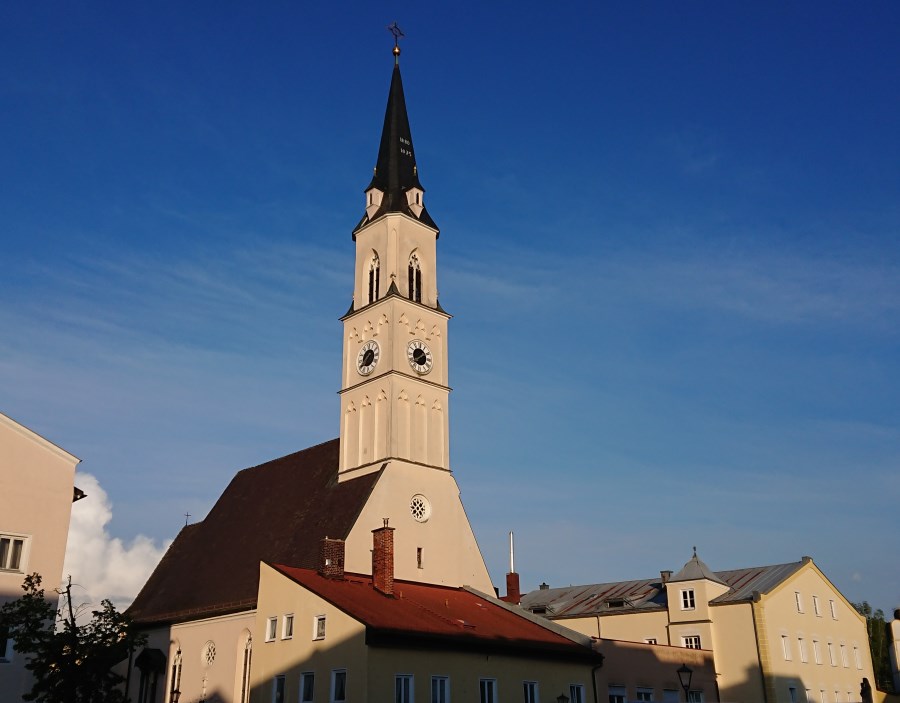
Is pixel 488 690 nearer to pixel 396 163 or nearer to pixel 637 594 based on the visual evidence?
pixel 637 594

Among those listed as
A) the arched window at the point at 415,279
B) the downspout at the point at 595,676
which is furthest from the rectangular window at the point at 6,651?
the arched window at the point at 415,279

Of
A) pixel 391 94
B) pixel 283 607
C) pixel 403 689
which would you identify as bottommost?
pixel 403 689

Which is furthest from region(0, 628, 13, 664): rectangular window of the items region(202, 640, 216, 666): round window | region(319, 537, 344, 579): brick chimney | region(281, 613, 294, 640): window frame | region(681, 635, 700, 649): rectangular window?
region(681, 635, 700, 649): rectangular window

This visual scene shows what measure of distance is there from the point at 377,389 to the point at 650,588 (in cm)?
2287

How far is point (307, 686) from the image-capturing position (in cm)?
3341

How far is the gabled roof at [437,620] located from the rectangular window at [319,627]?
0.79 m

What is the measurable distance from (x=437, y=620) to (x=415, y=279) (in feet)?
68.6

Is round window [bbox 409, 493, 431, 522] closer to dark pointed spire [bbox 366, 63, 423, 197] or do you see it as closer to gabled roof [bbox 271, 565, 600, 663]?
gabled roof [bbox 271, 565, 600, 663]

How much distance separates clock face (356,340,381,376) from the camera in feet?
158

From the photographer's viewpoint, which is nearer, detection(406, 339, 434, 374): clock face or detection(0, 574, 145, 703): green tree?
detection(0, 574, 145, 703): green tree

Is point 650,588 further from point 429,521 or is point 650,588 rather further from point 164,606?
point 164,606

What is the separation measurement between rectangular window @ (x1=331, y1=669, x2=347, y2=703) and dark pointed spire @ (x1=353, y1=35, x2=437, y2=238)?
87.6ft

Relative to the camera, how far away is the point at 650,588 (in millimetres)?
57781

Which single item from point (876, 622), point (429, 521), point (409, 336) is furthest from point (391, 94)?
point (876, 622)
